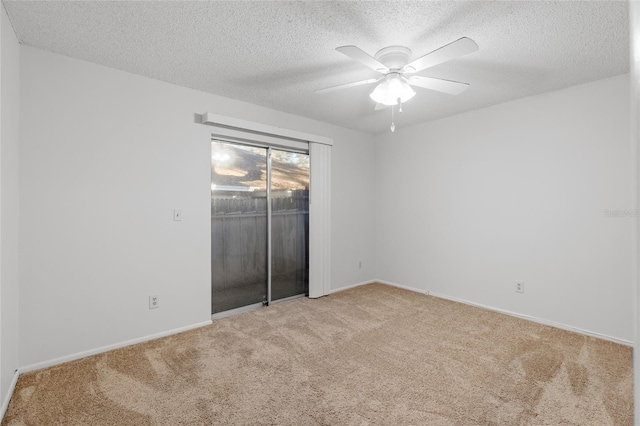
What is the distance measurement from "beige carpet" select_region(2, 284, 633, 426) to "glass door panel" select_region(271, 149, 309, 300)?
926 mm

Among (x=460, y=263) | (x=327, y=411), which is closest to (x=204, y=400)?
(x=327, y=411)

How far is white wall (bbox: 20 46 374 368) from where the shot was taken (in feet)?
7.85

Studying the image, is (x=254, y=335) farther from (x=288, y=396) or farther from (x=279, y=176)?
(x=279, y=176)

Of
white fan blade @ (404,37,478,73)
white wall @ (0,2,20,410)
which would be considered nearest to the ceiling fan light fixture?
white fan blade @ (404,37,478,73)

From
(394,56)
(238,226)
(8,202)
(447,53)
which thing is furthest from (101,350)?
(447,53)

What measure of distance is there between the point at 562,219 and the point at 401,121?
2.16 meters

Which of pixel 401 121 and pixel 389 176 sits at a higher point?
pixel 401 121

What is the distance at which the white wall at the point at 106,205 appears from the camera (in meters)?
2.39

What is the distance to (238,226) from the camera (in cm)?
365

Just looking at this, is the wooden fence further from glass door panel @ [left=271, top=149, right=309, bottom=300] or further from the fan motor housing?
the fan motor housing

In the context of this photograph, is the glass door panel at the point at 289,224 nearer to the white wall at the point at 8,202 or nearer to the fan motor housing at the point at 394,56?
the fan motor housing at the point at 394,56

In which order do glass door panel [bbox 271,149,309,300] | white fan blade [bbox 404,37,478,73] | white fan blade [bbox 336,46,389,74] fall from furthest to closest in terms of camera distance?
glass door panel [bbox 271,149,309,300], white fan blade [bbox 336,46,389,74], white fan blade [bbox 404,37,478,73]

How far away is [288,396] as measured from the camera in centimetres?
208

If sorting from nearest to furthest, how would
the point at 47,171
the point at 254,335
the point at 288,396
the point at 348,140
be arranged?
the point at 288,396 → the point at 47,171 → the point at 254,335 → the point at 348,140
